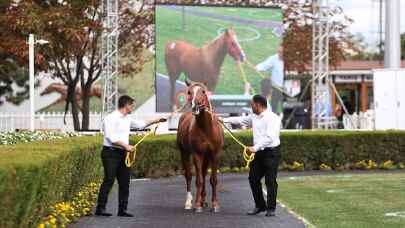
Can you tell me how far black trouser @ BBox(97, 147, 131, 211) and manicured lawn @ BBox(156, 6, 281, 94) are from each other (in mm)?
20757

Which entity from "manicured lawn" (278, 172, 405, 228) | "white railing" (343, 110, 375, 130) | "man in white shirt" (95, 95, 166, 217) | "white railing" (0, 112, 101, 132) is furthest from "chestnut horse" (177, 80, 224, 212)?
"white railing" (343, 110, 375, 130)

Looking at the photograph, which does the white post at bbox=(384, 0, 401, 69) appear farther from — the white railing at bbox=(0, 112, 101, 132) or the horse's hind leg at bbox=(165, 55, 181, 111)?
the white railing at bbox=(0, 112, 101, 132)

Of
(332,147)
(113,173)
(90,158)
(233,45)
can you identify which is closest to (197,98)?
(113,173)

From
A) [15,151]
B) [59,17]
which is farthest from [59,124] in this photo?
[15,151]

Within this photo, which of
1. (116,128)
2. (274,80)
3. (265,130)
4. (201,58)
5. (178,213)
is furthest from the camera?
(274,80)

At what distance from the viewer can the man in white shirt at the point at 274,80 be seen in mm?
36719

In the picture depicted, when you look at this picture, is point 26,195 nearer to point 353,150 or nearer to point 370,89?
point 353,150

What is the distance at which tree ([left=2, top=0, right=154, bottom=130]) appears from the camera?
32875mm

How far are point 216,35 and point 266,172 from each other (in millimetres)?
22443

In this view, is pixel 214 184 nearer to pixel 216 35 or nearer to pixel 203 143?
pixel 203 143

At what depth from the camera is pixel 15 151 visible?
10.7m

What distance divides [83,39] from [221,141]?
65.2 feet

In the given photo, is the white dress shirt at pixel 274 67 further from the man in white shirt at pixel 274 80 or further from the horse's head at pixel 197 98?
the horse's head at pixel 197 98

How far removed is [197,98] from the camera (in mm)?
14164
